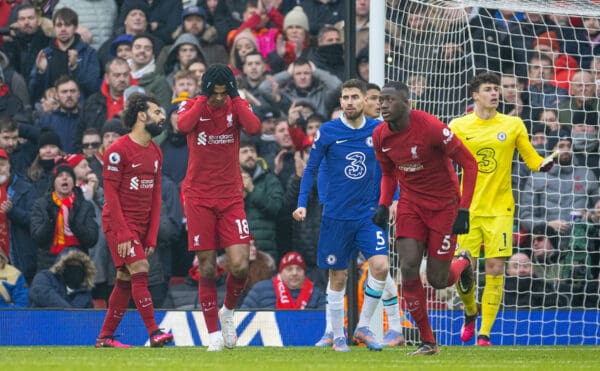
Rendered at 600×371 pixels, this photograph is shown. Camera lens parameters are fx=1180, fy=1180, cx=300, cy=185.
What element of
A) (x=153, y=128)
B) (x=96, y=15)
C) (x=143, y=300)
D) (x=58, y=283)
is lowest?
(x=58, y=283)

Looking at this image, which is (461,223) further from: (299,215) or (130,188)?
(130,188)

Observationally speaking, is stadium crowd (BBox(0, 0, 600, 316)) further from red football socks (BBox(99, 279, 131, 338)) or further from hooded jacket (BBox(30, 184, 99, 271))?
red football socks (BBox(99, 279, 131, 338))

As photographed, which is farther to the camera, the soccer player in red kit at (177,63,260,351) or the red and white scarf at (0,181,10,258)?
the red and white scarf at (0,181,10,258)

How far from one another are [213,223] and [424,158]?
6.56 feet

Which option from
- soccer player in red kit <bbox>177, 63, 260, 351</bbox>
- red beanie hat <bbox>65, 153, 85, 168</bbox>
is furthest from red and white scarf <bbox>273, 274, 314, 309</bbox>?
soccer player in red kit <bbox>177, 63, 260, 351</bbox>

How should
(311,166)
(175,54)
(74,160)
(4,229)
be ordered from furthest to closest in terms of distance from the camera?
(175,54) → (74,160) → (4,229) → (311,166)

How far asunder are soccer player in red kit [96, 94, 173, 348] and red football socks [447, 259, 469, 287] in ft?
8.58

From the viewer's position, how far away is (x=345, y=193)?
1086cm

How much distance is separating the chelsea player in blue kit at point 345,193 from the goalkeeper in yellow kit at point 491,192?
1.25 metres

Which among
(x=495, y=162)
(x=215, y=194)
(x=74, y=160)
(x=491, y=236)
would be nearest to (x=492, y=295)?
(x=491, y=236)

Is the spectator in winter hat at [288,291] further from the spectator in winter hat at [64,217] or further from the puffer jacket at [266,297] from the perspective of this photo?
the spectator in winter hat at [64,217]

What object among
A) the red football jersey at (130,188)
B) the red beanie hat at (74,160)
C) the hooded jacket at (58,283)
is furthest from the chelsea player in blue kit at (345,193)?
the red beanie hat at (74,160)

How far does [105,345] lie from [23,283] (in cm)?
329

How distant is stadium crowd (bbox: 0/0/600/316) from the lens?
14273 millimetres
